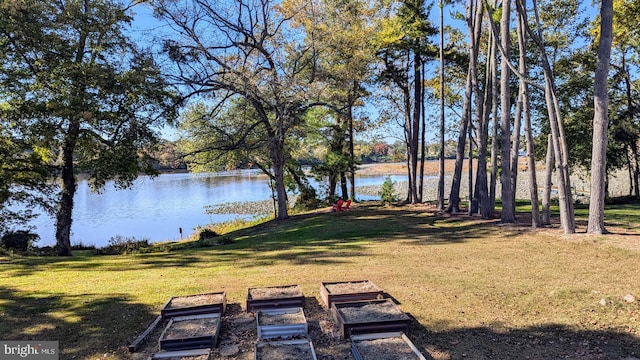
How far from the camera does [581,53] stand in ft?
61.6

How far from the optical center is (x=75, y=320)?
4.59 m

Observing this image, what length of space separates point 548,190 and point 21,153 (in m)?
14.3

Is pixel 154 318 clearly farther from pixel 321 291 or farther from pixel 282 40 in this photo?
pixel 282 40

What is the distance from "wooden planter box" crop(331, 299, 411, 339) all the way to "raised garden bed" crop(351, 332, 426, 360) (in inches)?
4.3

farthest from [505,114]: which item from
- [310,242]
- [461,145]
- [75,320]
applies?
[75,320]

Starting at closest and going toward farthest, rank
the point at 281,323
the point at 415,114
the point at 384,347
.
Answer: the point at 384,347, the point at 281,323, the point at 415,114

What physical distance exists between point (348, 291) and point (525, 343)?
2.08 metres

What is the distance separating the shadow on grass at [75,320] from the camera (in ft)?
13.2

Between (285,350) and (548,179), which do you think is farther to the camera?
(548,179)

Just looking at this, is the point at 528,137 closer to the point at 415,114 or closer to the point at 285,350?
the point at 285,350

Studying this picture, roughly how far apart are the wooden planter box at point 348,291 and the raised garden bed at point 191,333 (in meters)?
1.37

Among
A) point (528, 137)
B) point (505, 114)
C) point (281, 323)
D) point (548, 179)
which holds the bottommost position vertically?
point (281, 323)

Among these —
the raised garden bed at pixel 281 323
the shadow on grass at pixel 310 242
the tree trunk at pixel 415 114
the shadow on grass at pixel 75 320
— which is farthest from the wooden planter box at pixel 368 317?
the tree trunk at pixel 415 114

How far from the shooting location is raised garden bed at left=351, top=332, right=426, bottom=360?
11.3 ft
